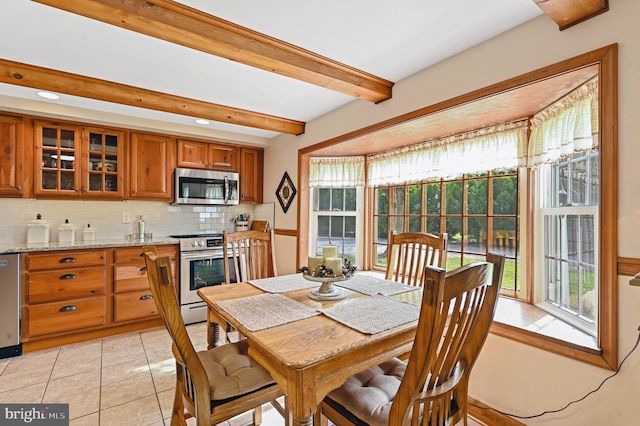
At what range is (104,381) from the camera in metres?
2.25

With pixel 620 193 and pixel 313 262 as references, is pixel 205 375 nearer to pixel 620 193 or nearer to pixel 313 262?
pixel 313 262

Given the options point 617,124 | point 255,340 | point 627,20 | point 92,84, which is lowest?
point 255,340

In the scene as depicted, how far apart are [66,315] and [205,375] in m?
2.52

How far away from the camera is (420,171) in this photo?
2.88m

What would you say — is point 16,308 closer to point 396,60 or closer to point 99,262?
point 99,262

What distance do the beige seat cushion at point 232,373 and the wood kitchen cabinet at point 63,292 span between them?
208cm

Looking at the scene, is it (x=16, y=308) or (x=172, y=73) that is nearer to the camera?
(x=172, y=73)

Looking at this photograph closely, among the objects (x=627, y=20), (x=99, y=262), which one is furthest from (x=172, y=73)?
(x=627, y=20)

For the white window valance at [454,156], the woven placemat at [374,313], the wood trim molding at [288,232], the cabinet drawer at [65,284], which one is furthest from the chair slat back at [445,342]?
the cabinet drawer at [65,284]

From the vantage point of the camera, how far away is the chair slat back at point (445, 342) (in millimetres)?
863

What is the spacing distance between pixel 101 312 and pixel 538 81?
12.8 feet

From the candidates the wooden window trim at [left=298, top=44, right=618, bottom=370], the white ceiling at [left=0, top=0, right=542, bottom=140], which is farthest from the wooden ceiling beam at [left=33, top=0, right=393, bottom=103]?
the wooden window trim at [left=298, top=44, right=618, bottom=370]

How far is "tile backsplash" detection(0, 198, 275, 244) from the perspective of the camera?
3064mm

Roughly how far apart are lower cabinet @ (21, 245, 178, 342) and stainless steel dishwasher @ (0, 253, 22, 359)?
5 cm
